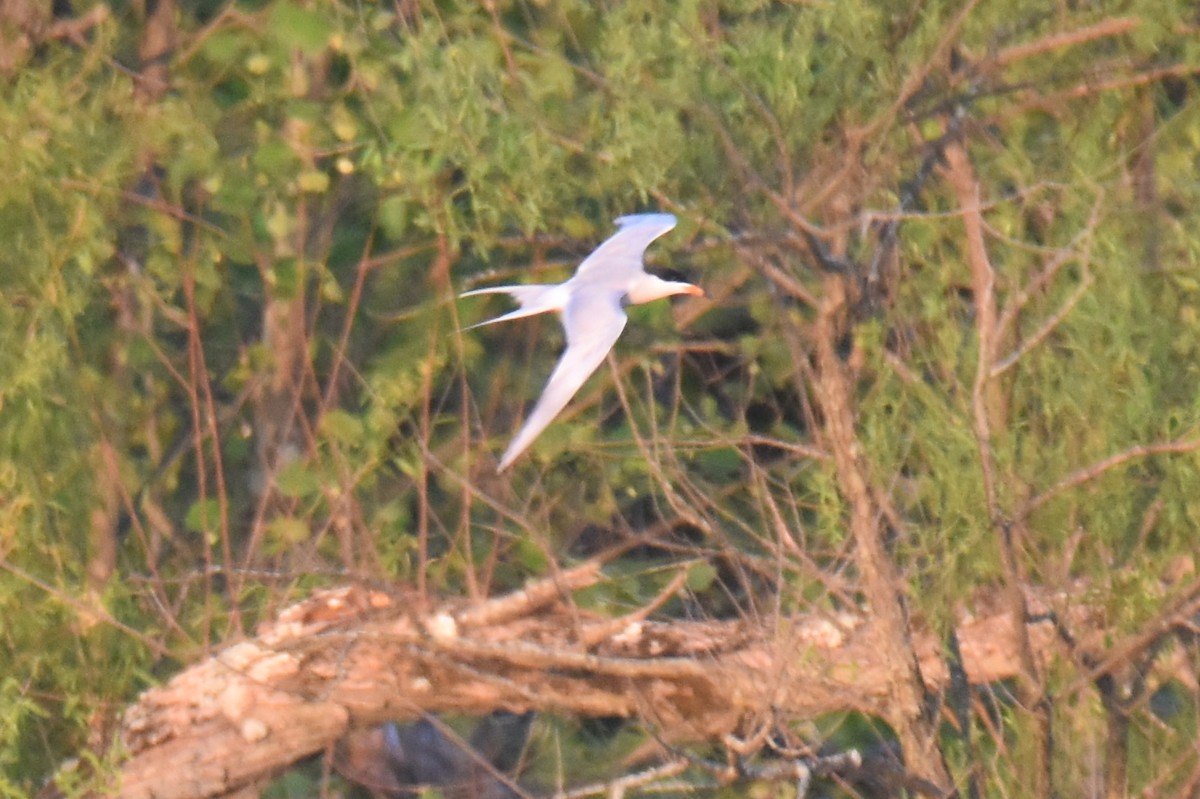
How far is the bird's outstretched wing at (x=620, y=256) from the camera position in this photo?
4.61 meters

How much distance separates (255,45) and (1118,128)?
2.49 m

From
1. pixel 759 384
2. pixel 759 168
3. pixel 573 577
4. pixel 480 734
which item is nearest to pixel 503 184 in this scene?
pixel 759 168

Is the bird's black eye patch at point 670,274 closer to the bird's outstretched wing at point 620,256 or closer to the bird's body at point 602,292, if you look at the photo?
the bird's body at point 602,292

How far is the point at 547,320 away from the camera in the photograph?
5.86 m

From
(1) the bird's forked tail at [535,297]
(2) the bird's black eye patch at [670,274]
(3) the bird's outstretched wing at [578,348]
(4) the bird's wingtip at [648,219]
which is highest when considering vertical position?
(4) the bird's wingtip at [648,219]

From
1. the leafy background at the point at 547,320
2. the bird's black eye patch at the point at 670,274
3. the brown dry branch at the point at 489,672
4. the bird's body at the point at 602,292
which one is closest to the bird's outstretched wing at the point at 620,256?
the bird's body at the point at 602,292

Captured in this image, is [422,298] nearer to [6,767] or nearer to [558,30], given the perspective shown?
[558,30]

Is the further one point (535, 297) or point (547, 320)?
point (547, 320)

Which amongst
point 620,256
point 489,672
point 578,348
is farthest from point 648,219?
point 489,672

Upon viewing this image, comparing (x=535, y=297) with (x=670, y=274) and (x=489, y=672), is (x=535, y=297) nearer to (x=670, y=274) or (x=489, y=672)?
Result: (x=670, y=274)

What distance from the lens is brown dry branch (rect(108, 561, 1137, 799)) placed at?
448 centimetres

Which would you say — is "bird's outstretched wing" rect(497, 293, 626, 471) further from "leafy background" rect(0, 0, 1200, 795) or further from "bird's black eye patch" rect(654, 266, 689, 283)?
"bird's black eye patch" rect(654, 266, 689, 283)

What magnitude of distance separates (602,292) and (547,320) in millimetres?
1324

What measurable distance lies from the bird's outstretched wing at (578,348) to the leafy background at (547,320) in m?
0.18
